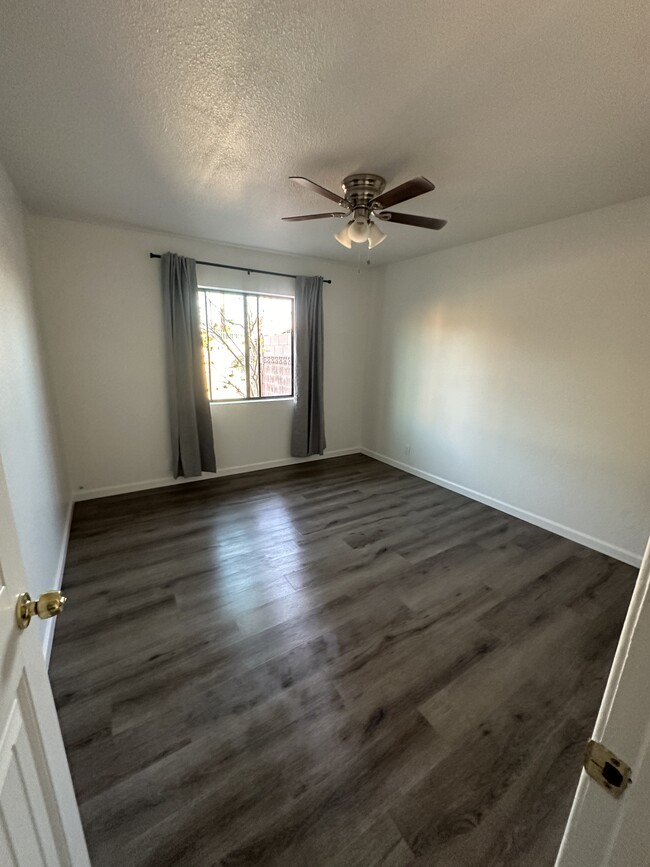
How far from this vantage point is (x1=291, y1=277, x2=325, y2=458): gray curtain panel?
3.96 meters

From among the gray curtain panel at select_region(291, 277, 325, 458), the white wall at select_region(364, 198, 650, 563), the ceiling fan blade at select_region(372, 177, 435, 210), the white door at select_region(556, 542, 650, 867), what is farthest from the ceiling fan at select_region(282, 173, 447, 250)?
the white door at select_region(556, 542, 650, 867)

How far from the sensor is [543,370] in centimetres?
282

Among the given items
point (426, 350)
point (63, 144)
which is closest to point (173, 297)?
point (63, 144)

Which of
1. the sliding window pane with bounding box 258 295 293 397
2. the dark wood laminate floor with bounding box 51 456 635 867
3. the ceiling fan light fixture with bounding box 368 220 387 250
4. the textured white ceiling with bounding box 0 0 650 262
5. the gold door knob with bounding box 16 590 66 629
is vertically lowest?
the dark wood laminate floor with bounding box 51 456 635 867

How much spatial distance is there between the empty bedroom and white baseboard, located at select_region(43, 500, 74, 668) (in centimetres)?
4

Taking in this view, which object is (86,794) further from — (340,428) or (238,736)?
(340,428)

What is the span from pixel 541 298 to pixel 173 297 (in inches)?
128

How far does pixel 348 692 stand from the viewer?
1509 millimetres

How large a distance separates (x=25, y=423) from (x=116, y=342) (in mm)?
1560

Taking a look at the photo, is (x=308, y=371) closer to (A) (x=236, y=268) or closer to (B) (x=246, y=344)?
(B) (x=246, y=344)

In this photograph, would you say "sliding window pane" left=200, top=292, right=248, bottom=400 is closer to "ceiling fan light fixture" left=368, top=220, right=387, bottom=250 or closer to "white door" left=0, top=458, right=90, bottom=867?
"ceiling fan light fixture" left=368, top=220, right=387, bottom=250

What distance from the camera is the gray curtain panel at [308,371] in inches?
156

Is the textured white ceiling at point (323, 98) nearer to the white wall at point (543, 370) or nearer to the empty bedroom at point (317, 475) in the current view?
the empty bedroom at point (317, 475)

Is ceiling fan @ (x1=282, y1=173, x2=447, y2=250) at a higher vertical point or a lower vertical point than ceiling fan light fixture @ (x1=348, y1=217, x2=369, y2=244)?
higher
